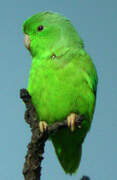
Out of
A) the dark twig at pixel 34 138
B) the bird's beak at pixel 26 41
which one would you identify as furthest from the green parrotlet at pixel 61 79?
the dark twig at pixel 34 138

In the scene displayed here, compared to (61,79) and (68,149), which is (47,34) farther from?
(68,149)

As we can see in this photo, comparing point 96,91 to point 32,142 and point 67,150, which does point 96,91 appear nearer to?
point 67,150

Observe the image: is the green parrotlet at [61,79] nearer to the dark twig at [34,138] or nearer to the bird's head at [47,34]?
the bird's head at [47,34]

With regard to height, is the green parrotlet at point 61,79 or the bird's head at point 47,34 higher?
the bird's head at point 47,34

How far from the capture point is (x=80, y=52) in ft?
17.8

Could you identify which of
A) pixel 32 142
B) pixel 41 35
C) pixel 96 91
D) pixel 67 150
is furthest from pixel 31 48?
pixel 32 142

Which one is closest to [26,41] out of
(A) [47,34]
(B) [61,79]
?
(A) [47,34]

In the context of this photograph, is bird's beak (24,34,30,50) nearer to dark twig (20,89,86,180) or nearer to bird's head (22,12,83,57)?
bird's head (22,12,83,57)

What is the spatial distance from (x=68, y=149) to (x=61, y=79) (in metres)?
1.27

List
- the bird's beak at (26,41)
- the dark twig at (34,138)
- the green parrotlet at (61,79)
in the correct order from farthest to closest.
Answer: the bird's beak at (26,41)
the green parrotlet at (61,79)
the dark twig at (34,138)

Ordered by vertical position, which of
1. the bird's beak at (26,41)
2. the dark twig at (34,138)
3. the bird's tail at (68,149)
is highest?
the bird's beak at (26,41)

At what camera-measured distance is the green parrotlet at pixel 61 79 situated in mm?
4988

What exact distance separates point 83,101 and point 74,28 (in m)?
1.59

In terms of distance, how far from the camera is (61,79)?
4992 mm
